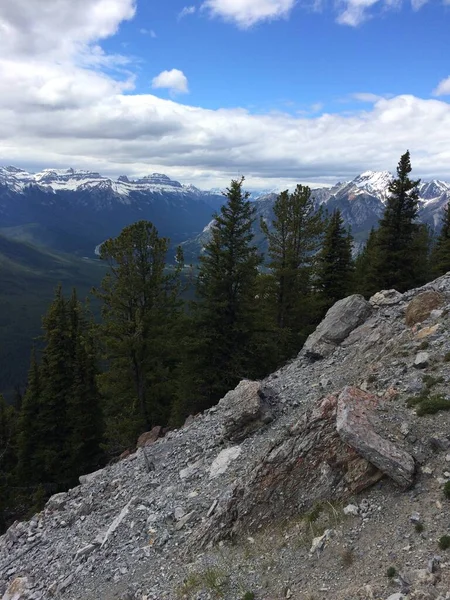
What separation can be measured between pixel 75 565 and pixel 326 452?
8990 mm

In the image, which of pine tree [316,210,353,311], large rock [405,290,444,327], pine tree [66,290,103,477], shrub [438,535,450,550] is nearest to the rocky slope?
shrub [438,535,450,550]

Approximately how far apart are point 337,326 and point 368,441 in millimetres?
13835

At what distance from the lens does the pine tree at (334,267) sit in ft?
119

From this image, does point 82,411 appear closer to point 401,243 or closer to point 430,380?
point 430,380

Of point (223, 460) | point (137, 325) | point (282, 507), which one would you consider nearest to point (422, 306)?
point (223, 460)

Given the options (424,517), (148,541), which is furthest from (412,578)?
(148,541)

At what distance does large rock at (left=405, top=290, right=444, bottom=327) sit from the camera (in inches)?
757

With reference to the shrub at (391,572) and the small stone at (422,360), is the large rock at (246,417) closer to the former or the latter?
the small stone at (422,360)

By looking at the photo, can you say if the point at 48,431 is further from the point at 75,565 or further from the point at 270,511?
the point at 270,511

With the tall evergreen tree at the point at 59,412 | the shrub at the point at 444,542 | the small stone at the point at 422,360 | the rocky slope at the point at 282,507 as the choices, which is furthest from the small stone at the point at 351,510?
the tall evergreen tree at the point at 59,412

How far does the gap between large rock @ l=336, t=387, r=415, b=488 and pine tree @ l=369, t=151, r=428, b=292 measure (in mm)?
24492

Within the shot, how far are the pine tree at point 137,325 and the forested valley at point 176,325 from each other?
80 mm

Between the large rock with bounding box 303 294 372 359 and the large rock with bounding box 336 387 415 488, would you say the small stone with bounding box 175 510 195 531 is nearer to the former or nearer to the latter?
the large rock with bounding box 336 387 415 488

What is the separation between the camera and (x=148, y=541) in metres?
12.7
